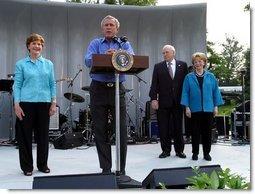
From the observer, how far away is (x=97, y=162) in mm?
3797

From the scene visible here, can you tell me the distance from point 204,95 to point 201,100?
0.17 ft

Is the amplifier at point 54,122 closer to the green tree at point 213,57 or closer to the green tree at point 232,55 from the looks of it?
the green tree at point 213,57

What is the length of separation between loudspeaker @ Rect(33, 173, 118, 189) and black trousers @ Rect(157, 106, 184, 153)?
2.32 m

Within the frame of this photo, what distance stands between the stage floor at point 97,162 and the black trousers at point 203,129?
0.43ft

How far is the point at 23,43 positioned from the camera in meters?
6.48

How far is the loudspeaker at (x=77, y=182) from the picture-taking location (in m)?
1.88

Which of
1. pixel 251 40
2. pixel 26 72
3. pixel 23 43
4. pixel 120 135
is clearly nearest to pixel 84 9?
Answer: pixel 23 43

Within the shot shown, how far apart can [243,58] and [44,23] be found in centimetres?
428

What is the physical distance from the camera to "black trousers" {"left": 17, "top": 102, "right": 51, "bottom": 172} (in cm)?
332

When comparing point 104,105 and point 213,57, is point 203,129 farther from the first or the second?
point 104,105

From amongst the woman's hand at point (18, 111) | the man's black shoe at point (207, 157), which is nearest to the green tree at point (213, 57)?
the man's black shoe at point (207, 157)

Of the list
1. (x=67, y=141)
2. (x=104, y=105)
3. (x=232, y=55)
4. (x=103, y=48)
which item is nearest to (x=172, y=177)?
(x=104, y=105)

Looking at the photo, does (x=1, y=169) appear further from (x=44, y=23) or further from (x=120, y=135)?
(x=44, y=23)

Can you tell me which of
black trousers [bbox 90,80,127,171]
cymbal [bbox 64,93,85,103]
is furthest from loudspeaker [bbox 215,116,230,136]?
black trousers [bbox 90,80,127,171]
